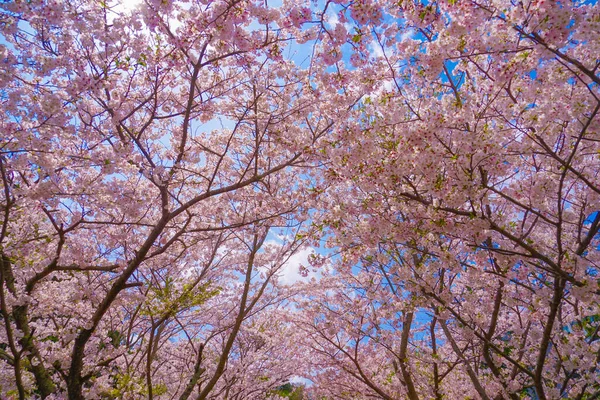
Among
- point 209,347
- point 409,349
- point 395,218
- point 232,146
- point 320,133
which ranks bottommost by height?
point 409,349

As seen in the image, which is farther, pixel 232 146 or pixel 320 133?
pixel 232 146

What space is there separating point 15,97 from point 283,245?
6.43 meters

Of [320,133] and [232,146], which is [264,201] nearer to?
[232,146]

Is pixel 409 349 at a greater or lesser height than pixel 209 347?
lesser

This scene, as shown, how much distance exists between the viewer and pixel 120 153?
4734 mm

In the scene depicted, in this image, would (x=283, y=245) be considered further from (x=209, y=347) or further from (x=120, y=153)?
(x=209, y=347)

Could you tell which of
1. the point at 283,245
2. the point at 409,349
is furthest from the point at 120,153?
the point at 409,349

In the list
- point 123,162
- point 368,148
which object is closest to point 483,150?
point 368,148

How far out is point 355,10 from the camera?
156 inches

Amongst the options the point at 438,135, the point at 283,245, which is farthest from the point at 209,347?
the point at 438,135

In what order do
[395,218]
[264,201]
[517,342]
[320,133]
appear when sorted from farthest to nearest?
1. [264,201]
2. [320,133]
3. [517,342]
4. [395,218]

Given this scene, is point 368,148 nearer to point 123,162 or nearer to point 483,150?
point 483,150

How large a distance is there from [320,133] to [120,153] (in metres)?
3.37

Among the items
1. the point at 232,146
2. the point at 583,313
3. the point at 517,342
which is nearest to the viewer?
the point at 583,313
